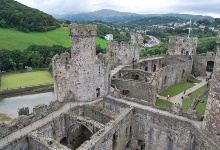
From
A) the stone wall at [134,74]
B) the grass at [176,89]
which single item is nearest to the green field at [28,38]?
the stone wall at [134,74]

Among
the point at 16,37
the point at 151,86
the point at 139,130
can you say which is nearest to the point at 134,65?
the point at 151,86

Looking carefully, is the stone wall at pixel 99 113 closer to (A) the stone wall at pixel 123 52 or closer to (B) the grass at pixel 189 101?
(B) the grass at pixel 189 101

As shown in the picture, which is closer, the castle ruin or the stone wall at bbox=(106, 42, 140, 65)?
the castle ruin

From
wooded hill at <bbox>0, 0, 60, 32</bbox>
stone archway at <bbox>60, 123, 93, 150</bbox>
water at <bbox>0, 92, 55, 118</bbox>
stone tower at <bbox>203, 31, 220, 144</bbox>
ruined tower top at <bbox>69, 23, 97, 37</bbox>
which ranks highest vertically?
wooded hill at <bbox>0, 0, 60, 32</bbox>

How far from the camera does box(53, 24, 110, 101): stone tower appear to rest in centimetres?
2200

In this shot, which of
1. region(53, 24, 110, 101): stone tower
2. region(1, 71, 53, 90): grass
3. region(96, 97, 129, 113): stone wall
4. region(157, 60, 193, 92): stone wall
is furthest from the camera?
region(1, 71, 53, 90): grass

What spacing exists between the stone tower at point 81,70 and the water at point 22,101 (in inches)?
649

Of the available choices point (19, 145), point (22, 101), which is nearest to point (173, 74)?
point (19, 145)

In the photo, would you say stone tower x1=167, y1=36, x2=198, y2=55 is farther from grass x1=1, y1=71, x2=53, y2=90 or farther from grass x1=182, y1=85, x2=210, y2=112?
grass x1=1, y1=71, x2=53, y2=90

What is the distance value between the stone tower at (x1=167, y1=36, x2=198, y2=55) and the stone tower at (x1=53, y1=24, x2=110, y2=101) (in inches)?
1009

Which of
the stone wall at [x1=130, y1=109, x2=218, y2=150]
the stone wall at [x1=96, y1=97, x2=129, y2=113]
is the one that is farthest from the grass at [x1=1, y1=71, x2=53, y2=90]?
the stone wall at [x1=130, y1=109, x2=218, y2=150]

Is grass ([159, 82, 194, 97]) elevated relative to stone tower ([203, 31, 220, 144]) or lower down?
lower down

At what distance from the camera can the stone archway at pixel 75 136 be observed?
69.8 ft

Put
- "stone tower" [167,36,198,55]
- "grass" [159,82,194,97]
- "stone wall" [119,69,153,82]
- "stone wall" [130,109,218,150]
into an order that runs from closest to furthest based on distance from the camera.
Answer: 1. "stone wall" [130,109,218,150]
2. "stone wall" [119,69,153,82]
3. "grass" [159,82,194,97]
4. "stone tower" [167,36,198,55]
